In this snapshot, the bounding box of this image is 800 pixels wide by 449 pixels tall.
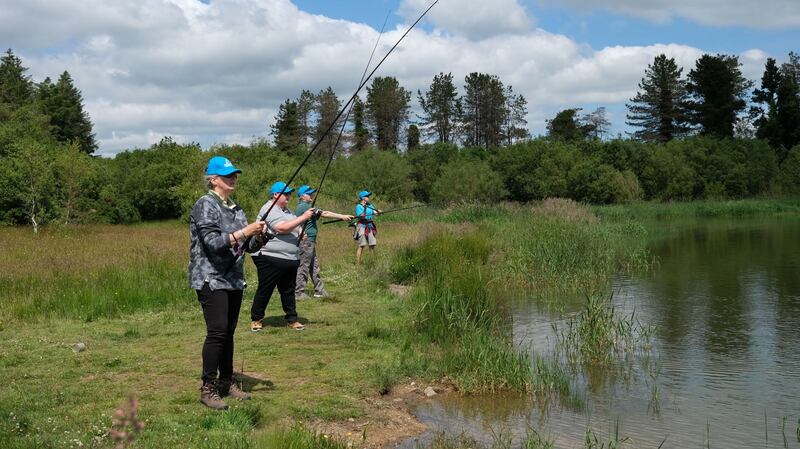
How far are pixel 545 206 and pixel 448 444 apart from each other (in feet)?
63.4

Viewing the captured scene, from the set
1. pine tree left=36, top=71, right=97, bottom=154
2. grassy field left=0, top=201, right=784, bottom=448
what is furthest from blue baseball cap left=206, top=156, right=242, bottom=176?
pine tree left=36, top=71, right=97, bottom=154

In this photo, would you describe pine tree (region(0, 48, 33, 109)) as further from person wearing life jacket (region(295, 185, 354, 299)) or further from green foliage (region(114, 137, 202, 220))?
person wearing life jacket (region(295, 185, 354, 299))

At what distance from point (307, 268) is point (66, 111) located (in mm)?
55272

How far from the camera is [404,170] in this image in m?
53.3

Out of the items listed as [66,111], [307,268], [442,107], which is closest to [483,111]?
[442,107]

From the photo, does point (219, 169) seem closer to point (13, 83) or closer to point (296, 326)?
point (296, 326)

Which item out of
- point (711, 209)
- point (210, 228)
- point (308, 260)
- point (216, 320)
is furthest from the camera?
point (711, 209)

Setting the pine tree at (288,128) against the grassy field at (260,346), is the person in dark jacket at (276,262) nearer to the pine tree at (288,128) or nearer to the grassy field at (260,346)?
the grassy field at (260,346)

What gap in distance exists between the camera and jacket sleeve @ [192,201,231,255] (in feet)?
17.2

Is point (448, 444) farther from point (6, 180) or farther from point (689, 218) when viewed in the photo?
point (689, 218)

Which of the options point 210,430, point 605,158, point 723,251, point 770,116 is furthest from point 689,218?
point 210,430

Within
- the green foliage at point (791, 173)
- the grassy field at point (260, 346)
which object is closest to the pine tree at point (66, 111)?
the grassy field at point (260, 346)

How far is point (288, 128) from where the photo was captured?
72.9 m

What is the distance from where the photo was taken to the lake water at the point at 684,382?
20.2ft
